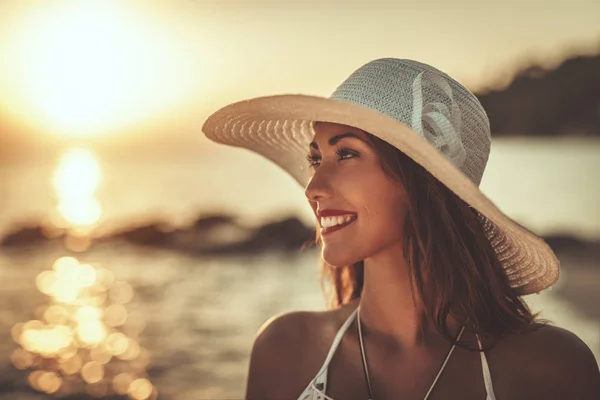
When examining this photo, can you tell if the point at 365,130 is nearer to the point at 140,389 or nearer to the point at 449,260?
the point at 449,260

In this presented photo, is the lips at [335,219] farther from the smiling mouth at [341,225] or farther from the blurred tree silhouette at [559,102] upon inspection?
the blurred tree silhouette at [559,102]

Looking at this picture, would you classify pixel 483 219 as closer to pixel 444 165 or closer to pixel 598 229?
pixel 444 165

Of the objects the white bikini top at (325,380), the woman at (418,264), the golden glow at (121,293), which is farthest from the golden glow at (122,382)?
the white bikini top at (325,380)

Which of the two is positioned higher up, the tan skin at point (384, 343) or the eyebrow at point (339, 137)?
the eyebrow at point (339, 137)

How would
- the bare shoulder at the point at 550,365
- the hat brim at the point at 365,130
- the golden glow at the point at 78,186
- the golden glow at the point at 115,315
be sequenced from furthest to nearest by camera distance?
Answer: the golden glow at the point at 78,186 < the golden glow at the point at 115,315 < the bare shoulder at the point at 550,365 < the hat brim at the point at 365,130

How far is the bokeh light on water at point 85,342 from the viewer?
767 cm

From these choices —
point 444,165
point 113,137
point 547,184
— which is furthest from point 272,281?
point 113,137

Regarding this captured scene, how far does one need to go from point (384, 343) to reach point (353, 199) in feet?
1.84

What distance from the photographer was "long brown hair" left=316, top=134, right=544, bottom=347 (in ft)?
7.77

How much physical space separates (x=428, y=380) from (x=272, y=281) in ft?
31.3

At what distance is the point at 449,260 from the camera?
2.43 meters

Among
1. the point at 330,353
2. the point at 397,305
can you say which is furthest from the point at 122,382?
the point at 397,305

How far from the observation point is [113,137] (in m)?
35.8

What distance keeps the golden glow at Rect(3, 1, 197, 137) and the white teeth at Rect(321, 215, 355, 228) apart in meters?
11.8
